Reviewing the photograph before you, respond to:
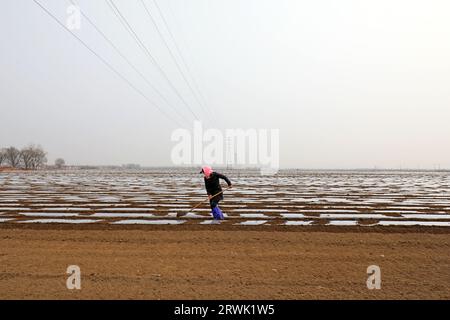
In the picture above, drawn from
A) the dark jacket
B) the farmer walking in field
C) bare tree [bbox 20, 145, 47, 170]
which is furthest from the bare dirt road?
bare tree [bbox 20, 145, 47, 170]

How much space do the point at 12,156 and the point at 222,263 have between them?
167 m

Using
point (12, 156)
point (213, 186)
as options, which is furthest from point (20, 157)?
point (213, 186)

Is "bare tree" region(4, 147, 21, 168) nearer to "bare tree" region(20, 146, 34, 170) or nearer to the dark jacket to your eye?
"bare tree" region(20, 146, 34, 170)

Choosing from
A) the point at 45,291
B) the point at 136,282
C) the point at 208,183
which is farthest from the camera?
the point at 208,183

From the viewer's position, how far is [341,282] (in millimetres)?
6148

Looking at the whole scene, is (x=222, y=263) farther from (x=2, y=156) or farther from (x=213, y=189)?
(x=2, y=156)

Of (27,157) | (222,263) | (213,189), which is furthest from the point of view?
(27,157)

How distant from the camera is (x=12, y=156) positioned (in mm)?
153500

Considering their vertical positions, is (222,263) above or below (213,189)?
below

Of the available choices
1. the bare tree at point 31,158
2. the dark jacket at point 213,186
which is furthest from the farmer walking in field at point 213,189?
the bare tree at point 31,158
